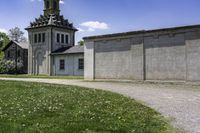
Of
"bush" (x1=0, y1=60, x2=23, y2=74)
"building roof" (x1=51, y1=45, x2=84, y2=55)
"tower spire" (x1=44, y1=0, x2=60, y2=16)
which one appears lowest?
"bush" (x1=0, y1=60, x2=23, y2=74)

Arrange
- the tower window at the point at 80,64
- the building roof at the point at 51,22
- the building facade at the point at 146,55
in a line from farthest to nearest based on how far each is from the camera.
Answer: the building roof at the point at 51,22
the tower window at the point at 80,64
the building facade at the point at 146,55

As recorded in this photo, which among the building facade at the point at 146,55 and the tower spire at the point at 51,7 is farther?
the tower spire at the point at 51,7

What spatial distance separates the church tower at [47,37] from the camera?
54.5 meters

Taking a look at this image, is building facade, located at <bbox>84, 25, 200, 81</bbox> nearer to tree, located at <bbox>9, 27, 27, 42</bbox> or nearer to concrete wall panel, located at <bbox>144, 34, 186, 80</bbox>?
concrete wall panel, located at <bbox>144, 34, 186, 80</bbox>

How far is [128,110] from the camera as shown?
9680 millimetres

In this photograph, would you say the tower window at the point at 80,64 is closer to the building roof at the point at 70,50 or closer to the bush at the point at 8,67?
the building roof at the point at 70,50

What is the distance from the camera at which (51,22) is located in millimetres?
55438

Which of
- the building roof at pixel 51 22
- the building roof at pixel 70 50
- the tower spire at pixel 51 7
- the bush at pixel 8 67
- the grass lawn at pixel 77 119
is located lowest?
the grass lawn at pixel 77 119

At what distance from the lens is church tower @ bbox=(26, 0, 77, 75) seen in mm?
54469

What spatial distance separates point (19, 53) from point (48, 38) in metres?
12.1

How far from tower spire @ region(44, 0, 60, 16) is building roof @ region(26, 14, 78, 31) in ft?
4.94

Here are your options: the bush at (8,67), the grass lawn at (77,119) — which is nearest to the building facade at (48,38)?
the bush at (8,67)

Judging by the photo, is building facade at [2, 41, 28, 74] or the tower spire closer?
the tower spire

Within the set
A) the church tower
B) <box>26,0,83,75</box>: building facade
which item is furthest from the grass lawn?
the church tower
